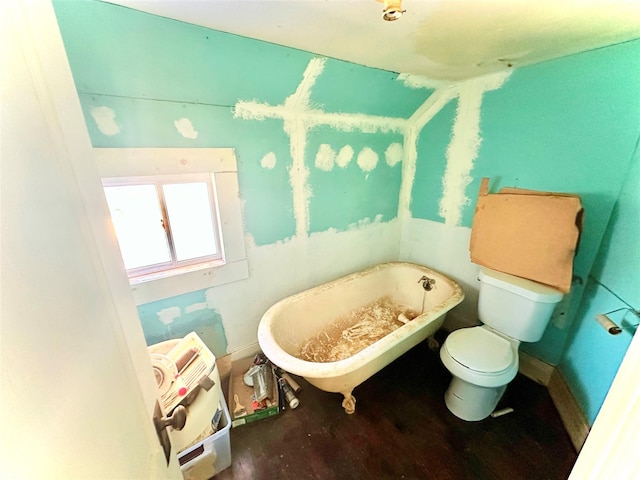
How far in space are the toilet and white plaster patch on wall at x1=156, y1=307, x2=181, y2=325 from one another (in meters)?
1.62

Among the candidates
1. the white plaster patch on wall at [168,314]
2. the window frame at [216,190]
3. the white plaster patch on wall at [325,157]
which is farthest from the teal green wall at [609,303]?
the white plaster patch on wall at [168,314]

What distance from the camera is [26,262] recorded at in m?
0.32

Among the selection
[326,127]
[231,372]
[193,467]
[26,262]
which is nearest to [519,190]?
[326,127]

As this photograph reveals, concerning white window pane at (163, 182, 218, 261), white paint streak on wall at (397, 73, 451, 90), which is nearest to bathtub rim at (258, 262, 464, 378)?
white window pane at (163, 182, 218, 261)

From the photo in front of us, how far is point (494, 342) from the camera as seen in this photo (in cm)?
157

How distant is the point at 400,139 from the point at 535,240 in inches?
50.2

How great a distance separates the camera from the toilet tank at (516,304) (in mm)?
1449

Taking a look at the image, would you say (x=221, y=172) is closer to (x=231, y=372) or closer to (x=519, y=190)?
(x=231, y=372)

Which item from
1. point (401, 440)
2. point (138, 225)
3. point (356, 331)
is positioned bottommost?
point (401, 440)

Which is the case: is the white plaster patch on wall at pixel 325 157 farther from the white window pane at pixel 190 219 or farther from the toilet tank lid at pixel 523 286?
the toilet tank lid at pixel 523 286

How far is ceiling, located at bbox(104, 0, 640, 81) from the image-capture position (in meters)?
0.91

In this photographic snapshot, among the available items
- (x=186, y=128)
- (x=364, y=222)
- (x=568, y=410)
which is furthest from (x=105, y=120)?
(x=568, y=410)

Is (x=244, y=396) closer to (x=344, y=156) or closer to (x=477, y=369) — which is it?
(x=477, y=369)

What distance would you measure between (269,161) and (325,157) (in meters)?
0.45
